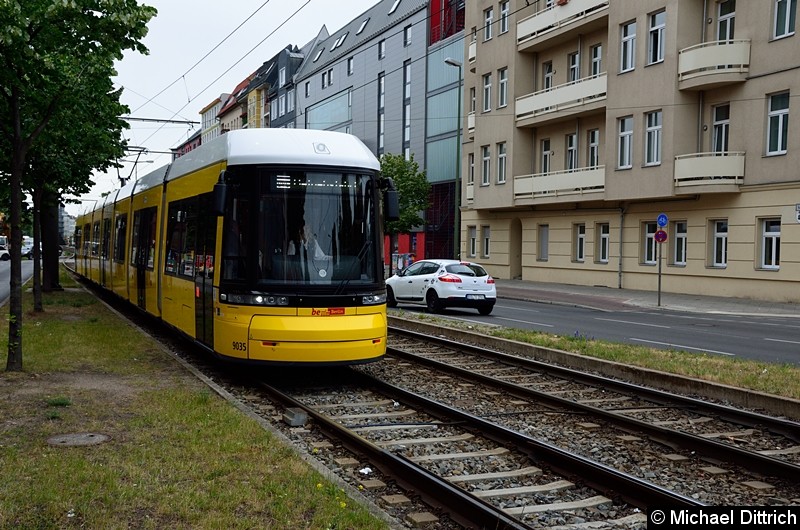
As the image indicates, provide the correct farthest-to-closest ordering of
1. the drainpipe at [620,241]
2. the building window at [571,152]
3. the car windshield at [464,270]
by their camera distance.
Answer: the building window at [571,152] < the drainpipe at [620,241] < the car windshield at [464,270]

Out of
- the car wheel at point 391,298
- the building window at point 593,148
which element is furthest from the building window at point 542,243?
the car wheel at point 391,298

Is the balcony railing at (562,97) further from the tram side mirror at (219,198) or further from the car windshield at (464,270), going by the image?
the tram side mirror at (219,198)

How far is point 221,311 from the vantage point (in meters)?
9.80

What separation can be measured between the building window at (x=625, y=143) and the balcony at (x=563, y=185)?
2.88 feet

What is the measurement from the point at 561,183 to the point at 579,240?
2.73m

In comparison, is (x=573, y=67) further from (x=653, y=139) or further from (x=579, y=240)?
(x=579, y=240)

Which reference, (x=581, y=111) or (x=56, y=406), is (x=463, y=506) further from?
(x=581, y=111)

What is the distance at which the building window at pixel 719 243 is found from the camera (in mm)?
27350

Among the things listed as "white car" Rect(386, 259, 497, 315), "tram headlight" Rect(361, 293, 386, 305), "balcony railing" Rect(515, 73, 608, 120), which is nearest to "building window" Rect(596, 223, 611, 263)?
"balcony railing" Rect(515, 73, 608, 120)

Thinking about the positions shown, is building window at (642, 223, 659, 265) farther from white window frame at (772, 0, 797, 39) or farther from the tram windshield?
the tram windshield

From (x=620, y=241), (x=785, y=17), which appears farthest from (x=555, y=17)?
(x=785, y=17)

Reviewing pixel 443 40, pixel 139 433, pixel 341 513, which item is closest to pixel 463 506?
pixel 341 513

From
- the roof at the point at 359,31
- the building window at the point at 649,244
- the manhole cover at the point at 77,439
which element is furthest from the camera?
the roof at the point at 359,31

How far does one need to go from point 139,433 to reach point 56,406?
5.51 feet
